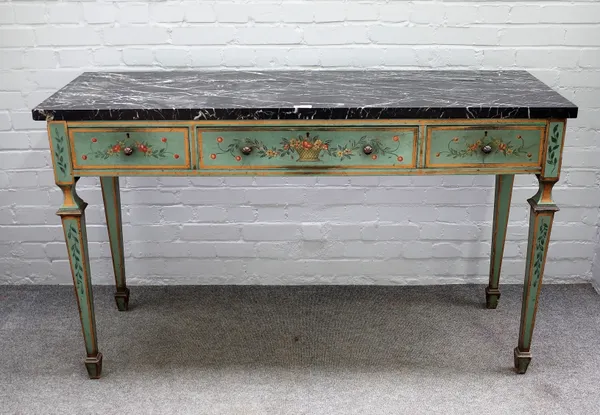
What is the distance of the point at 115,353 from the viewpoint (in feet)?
8.36

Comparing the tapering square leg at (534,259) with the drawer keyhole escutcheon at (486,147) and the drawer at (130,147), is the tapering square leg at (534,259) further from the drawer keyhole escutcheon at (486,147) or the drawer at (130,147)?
the drawer at (130,147)

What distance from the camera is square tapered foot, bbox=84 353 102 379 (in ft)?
7.80

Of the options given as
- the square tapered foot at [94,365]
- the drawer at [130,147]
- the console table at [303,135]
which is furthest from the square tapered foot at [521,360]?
the square tapered foot at [94,365]

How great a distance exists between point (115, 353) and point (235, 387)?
0.46 meters

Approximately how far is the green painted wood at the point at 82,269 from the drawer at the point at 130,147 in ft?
0.61

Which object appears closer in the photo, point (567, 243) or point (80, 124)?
point (80, 124)

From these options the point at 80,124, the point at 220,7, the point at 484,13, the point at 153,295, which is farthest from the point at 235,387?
the point at 484,13

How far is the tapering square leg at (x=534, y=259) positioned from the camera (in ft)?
7.18

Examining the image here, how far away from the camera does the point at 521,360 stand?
240cm

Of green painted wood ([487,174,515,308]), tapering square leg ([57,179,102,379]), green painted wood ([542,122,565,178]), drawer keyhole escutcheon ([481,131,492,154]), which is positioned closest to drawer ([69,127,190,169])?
tapering square leg ([57,179,102,379])

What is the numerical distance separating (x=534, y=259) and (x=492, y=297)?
57 centimetres

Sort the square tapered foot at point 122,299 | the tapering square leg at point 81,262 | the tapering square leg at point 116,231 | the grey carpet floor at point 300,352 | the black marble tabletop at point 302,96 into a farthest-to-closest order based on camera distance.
Answer: the square tapered foot at point 122,299, the tapering square leg at point 116,231, the grey carpet floor at point 300,352, the tapering square leg at point 81,262, the black marble tabletop at point 302,96

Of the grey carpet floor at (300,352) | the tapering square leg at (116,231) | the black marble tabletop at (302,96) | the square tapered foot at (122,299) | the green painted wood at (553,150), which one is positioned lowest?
the grey carpet floor at (300,352)

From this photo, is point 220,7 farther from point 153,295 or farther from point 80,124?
point 153,295
